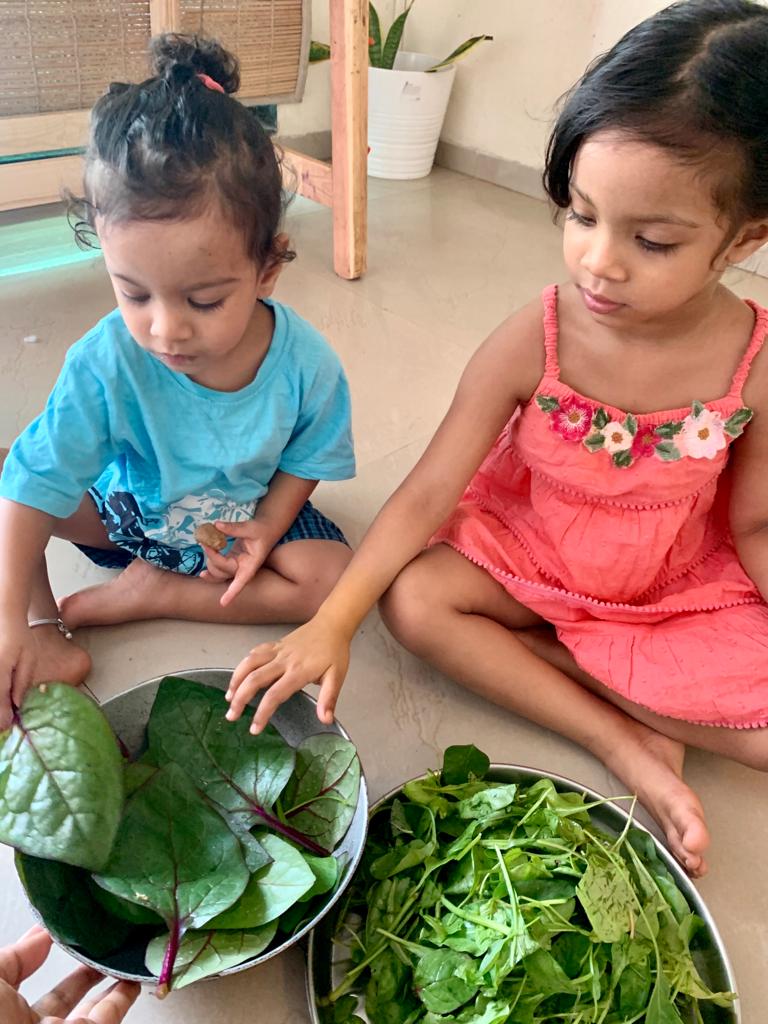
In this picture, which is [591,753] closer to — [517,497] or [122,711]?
[517,497]

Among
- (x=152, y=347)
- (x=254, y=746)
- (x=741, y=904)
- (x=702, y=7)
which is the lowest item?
(x=741, y=904)

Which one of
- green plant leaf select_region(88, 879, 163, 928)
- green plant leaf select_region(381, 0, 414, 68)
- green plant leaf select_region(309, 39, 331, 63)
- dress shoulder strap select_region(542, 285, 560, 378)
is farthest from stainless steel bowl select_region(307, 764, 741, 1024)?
green plant leaf select_region(381, 0, 414, 68)

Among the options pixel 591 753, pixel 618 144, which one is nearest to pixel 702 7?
pixel 618 144

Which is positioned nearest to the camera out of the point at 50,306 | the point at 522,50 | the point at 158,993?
the point at 158,993

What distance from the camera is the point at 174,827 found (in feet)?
1.90

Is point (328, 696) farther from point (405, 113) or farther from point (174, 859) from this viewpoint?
point (405, 113)

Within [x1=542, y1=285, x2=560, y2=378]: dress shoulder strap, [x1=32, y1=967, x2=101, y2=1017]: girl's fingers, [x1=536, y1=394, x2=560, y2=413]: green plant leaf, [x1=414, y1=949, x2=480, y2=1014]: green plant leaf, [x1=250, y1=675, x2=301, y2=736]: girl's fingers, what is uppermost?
[x1=542, y1=285, x2=560, y2=378]: dress shoulder strap

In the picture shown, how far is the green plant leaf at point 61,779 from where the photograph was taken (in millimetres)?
524

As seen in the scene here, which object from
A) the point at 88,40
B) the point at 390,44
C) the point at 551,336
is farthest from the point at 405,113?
the point at 551,336

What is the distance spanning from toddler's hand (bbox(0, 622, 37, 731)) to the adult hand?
0.15m

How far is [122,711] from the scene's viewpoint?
0.65 meters

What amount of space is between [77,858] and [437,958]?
24cm

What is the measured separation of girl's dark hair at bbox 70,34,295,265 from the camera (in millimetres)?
573

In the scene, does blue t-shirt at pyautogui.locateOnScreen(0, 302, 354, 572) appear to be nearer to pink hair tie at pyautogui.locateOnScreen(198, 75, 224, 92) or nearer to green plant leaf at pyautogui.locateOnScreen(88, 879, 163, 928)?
pink hair tie at pyautogui.locateOnScreen(198, 75, 224, 92)
